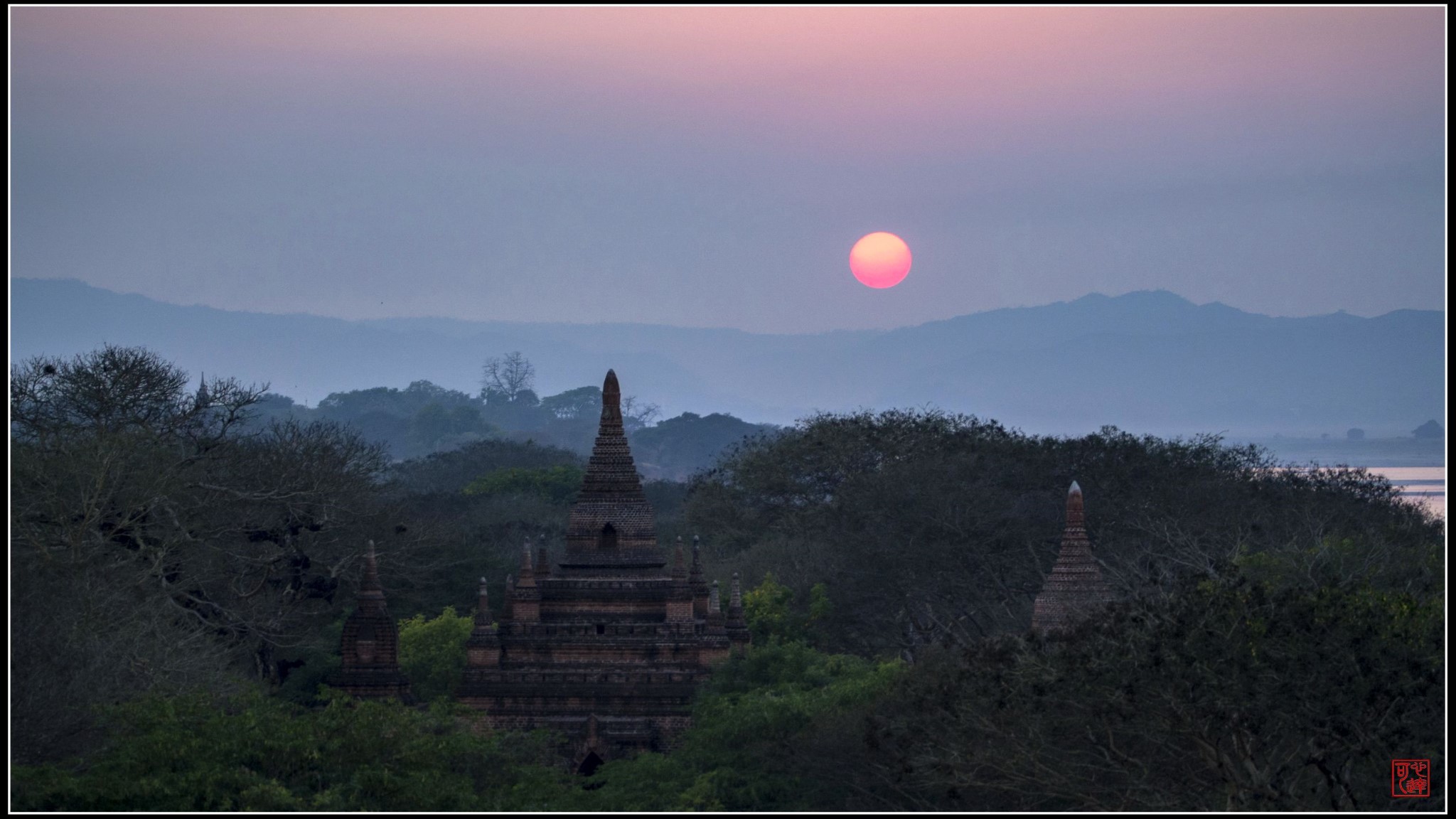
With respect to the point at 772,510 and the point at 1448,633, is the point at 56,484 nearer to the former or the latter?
the point at 1448,633

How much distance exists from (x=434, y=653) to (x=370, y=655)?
834cm

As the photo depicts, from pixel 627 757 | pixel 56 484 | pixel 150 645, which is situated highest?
pixel 56 484

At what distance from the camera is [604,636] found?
4369 cm

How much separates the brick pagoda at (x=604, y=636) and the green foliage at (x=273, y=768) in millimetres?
9117

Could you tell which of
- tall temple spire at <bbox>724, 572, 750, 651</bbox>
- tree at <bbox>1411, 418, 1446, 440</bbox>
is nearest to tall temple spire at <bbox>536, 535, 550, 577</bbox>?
tall temple spire at <bbox>724, 572, 750, 651</bbox>

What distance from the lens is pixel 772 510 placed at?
77.5 m

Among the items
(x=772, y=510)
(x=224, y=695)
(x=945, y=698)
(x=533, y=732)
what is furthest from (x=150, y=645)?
(x=772, y=510)

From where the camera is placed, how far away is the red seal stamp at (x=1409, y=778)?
25672 mm

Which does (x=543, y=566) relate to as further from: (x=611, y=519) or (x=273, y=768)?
(x=273, y=768)

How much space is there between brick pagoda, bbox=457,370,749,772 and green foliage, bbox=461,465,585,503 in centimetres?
5161

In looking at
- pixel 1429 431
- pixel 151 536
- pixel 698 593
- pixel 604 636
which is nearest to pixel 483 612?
pixel 604 636

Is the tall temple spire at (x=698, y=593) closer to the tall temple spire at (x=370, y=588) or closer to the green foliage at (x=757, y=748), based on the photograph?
the green foliage at (x=757, y=748)

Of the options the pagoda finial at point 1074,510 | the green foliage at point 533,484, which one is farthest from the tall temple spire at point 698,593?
the green foliage at point 533,484

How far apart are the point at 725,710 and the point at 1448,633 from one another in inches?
661
